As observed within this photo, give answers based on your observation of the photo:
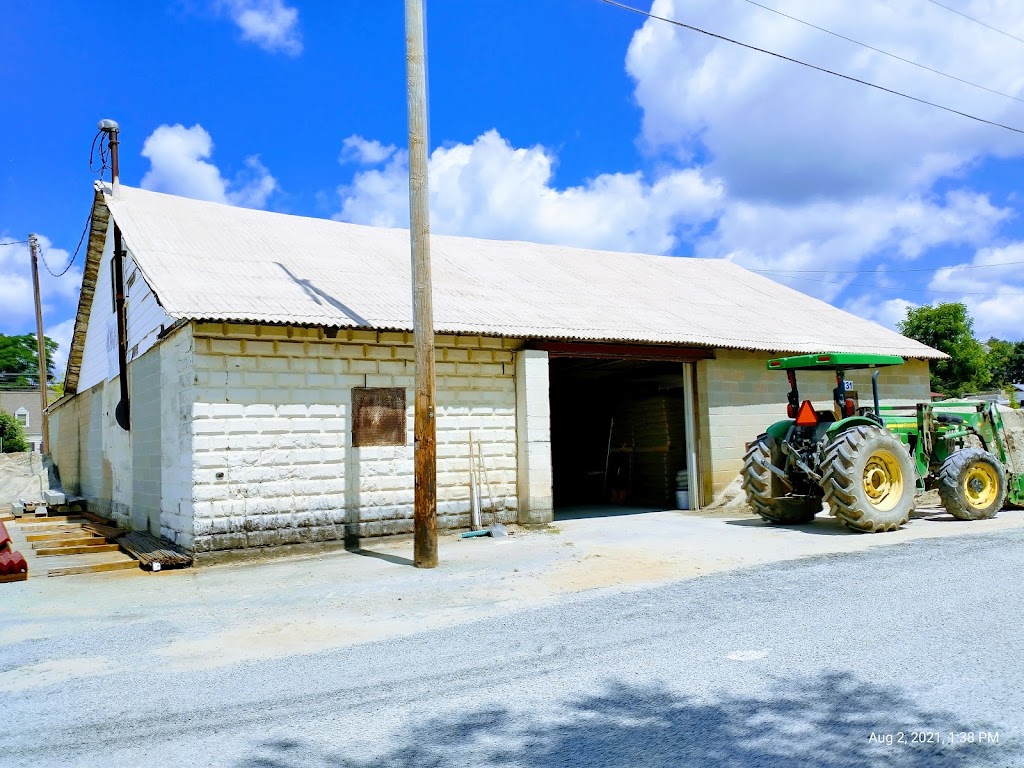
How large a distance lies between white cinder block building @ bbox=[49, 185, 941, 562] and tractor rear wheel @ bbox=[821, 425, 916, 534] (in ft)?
12.7

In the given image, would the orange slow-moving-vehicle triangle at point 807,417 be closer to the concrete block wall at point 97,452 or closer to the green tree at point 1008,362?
the concrete block wall at point 97,452

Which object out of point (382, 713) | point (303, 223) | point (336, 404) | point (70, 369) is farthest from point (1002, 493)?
point (70, 369)

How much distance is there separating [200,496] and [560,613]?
5.16 m

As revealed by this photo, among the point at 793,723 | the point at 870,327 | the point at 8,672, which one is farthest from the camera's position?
the point at 870,327

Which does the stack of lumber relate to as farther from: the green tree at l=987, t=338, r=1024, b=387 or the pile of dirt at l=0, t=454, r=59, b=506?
the green tree at l=987, t=338, r=1024, b=387

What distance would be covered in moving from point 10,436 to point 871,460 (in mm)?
52110

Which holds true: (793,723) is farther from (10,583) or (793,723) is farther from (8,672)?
(10,583)

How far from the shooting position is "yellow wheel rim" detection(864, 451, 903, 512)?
10508 millimetres

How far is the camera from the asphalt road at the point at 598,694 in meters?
3.65

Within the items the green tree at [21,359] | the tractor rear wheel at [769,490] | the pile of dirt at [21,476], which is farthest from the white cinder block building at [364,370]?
the green tree at [21,359]

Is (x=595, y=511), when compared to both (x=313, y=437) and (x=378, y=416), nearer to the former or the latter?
(x=378, y=416)

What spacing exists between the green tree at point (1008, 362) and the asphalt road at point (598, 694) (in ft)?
171

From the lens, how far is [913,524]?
11211 mm

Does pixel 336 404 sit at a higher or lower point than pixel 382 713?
higher
